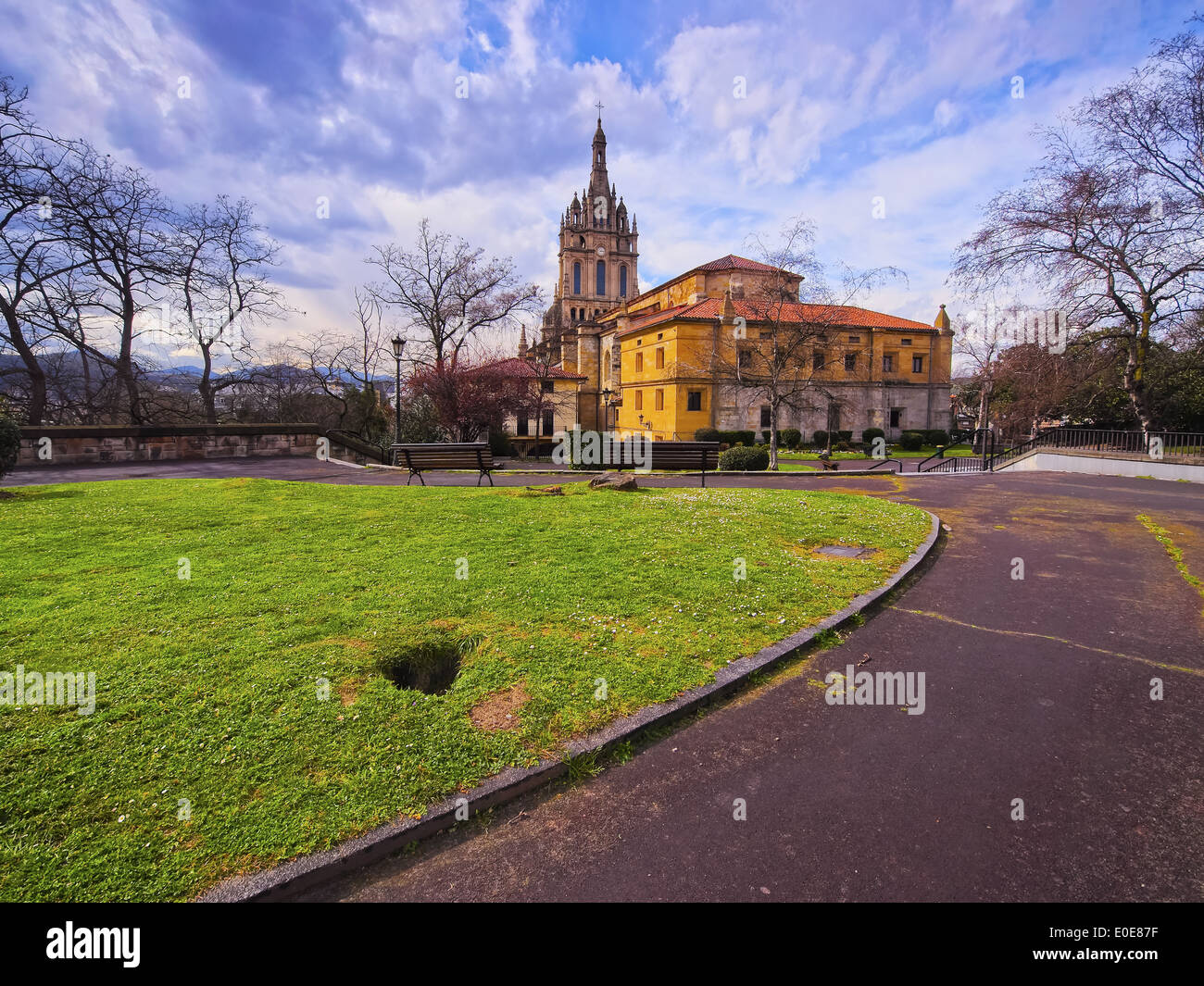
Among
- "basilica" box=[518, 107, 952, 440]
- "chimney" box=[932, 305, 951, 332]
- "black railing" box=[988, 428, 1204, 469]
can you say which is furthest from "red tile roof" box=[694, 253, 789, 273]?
"black railing" box=[988, 428, 1204, 469]

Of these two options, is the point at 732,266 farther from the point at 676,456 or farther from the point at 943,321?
the point at 676,456

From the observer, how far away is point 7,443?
10.0 m

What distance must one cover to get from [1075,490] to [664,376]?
31.8 m

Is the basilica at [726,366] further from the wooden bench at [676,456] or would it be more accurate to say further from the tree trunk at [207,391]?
the tree trunk at [207,391]

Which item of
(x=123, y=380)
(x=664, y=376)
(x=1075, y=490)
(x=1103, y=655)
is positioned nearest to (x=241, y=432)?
(x=123, y=380)

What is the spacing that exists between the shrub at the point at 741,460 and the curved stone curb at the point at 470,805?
59.4 ft

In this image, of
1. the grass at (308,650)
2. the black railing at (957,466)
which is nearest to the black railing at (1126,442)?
the black railing at (957,466)

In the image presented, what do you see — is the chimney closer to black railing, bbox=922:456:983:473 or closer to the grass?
black railing, bbox=922:456:983:473

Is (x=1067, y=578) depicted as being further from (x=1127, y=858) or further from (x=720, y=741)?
(x=720, y=741)

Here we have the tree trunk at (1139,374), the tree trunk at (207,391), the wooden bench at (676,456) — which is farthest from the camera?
the tree trunk at (207,391)

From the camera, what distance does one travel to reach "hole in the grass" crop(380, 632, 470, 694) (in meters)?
3.96

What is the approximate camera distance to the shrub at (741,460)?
2208 centimetres

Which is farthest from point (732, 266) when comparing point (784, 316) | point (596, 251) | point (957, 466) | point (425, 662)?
point (425, 662)

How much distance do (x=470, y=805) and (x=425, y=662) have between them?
158cm
